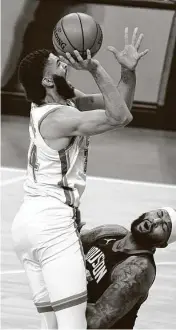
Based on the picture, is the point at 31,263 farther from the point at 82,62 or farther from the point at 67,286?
the point at 82,62

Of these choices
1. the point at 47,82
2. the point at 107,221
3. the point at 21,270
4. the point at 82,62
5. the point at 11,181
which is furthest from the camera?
the point at 11,181

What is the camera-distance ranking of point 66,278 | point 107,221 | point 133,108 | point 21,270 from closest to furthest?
point 66,278, point 21,270, point 107,221, point 133,108

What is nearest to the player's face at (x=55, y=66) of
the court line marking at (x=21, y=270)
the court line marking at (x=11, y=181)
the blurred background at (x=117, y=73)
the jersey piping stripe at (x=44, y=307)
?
the jersey piping stripe at (x=44, y=307)

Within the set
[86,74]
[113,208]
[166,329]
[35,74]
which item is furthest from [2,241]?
[35,74]

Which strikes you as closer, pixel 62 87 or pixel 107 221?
pixel 62 87

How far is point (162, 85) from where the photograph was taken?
27.0ft

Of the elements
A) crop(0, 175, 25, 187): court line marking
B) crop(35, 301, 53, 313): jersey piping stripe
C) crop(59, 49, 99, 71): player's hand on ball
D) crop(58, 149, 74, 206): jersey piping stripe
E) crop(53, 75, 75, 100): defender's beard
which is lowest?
crop(0, 175, 25, 187): court line marking

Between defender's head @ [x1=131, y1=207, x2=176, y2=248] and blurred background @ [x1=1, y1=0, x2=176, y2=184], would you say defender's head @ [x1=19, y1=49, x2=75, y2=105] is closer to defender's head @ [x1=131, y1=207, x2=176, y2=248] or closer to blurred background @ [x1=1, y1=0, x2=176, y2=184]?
defender's head @ [x1=131, y1=207, x2=176, y2=248]

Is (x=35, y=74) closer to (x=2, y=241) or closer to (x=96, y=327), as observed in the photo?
(x=96, y=327)

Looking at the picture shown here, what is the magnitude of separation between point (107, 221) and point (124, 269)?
2.87 metres

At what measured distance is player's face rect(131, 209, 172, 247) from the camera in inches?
140

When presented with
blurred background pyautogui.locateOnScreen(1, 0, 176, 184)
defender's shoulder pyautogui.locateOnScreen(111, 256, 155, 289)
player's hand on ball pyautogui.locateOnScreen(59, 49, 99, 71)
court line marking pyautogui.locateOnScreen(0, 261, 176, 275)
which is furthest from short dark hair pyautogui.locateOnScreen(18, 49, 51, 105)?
blurred background pyautogui.locateOnScreen(1, 0, 176, 184)

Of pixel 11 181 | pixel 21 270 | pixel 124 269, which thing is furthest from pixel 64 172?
pixel 11 181

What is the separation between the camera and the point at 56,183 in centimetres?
335
